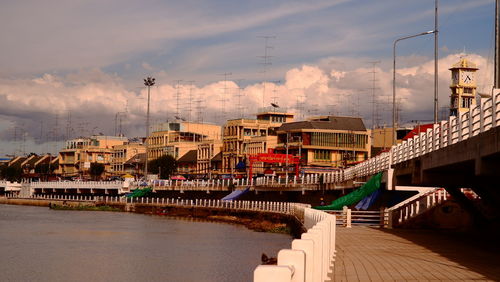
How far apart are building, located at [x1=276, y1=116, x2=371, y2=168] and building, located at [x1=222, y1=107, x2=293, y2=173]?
46.6 feet

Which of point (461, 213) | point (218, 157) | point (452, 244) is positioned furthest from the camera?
point (218, 157)

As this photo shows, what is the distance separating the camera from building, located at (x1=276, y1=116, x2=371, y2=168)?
142 metres

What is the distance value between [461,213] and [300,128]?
101848 mm

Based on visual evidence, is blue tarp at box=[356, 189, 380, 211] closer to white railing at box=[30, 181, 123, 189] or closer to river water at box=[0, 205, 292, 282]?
river water at box=[0, 205, 292, 282]

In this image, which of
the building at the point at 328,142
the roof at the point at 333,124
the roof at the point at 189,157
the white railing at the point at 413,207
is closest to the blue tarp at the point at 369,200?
the white railing at the point at 413,207

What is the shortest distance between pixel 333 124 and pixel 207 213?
174ft

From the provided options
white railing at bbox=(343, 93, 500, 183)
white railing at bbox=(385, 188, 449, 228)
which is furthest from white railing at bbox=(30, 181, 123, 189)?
white railing at bbox=(385, 188, 449, 228)

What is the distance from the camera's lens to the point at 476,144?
2617 centimetres

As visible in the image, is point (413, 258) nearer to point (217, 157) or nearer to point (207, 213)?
point (207, 213)

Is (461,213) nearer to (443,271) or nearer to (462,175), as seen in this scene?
(462,175)

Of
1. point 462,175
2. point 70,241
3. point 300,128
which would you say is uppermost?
point 300,128

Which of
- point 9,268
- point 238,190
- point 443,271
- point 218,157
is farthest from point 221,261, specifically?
point 218,157

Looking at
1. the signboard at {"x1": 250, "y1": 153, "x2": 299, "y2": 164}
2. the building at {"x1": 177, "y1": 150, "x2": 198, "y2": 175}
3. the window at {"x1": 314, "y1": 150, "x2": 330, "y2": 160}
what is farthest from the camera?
the building at {"x1": 177, "y1": 150, "x2": 198, "y2": 175}

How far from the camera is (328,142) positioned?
143 metres
